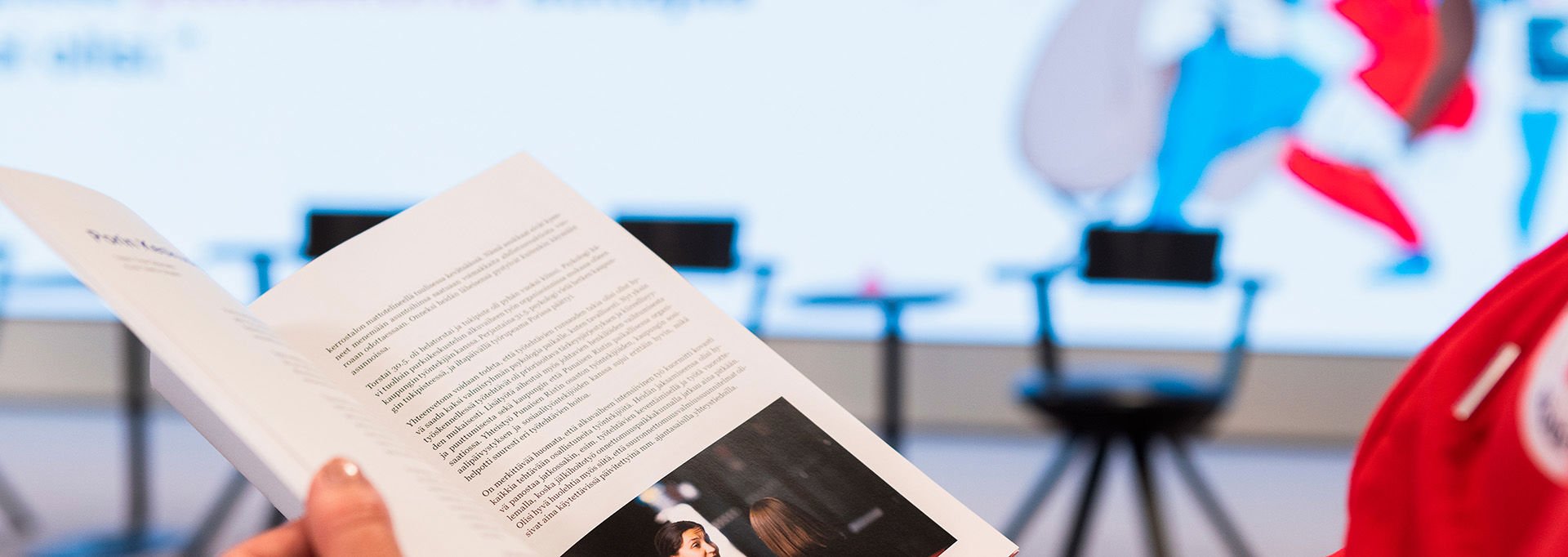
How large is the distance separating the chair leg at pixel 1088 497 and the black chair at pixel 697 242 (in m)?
0.74

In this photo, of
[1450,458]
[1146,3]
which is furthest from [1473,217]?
[1450,458]

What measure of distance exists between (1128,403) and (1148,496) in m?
0.23

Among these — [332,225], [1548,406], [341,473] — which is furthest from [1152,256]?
[341,473]

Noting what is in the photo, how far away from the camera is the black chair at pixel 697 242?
219cm

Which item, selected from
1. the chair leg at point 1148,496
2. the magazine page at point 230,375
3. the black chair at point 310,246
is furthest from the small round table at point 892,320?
the magazine page at point 230,375

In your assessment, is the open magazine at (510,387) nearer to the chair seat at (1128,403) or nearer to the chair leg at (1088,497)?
the chair seat at (1128,403)

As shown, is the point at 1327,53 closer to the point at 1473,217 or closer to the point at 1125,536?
the point at 1473,217

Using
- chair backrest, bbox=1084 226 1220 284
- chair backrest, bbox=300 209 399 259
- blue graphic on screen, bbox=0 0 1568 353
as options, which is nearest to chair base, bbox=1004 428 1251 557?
chair backrest, bbox=1084 226 1220 284

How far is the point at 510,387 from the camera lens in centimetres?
46

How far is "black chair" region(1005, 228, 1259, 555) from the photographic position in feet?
5.41

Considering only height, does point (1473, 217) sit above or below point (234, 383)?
below

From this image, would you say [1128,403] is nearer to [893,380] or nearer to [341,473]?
[893,380]

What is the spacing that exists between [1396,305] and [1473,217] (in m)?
0.29

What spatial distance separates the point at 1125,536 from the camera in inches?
86.0
